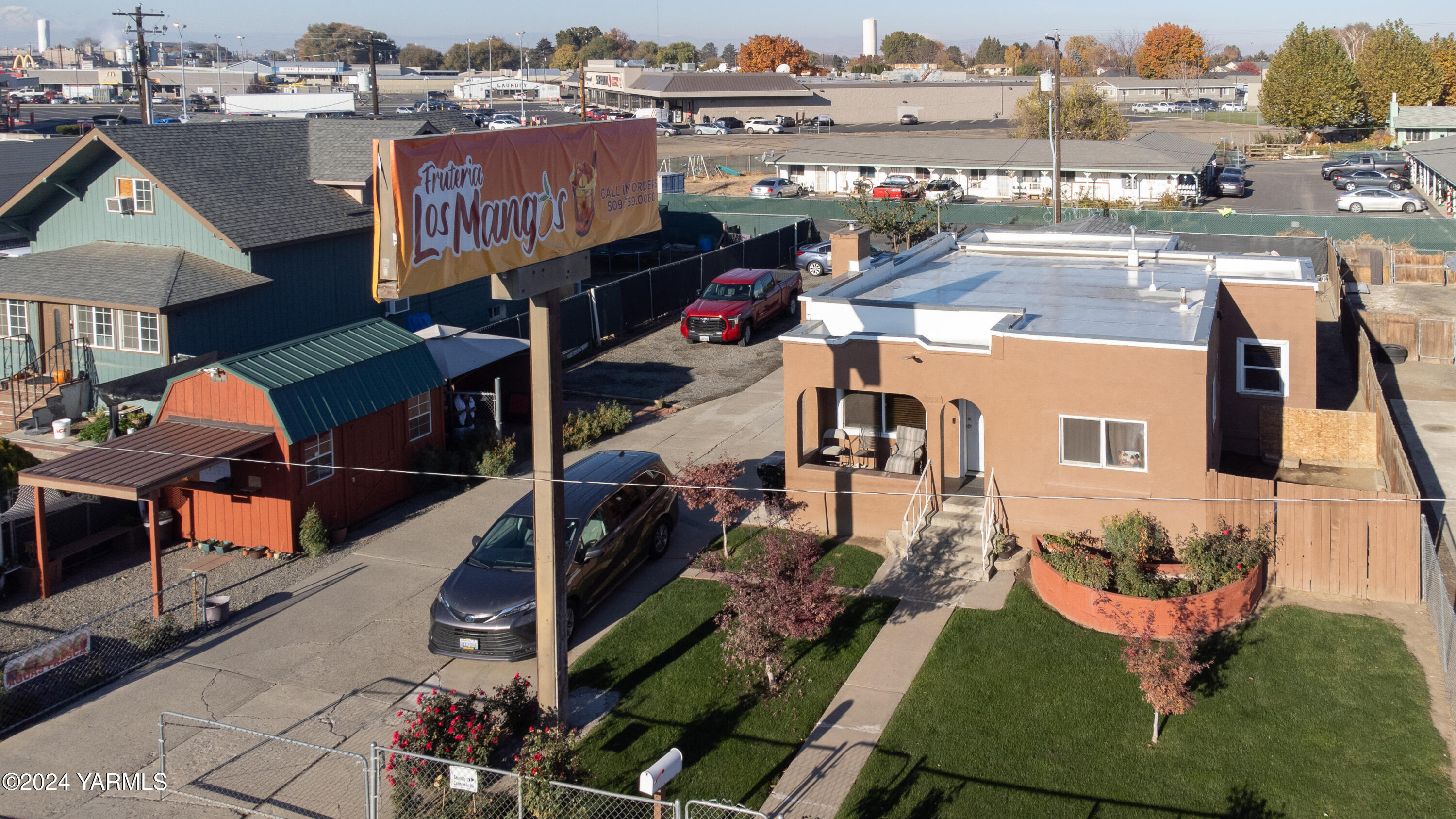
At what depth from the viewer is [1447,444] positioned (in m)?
22.1

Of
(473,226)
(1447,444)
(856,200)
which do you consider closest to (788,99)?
(856,200)

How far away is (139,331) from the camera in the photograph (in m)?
23.0

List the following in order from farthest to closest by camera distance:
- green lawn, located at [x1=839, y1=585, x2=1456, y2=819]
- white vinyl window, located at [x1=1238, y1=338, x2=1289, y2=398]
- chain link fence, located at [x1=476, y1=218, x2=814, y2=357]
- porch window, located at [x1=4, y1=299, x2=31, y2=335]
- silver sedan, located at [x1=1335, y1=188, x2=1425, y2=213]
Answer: silver sedan, located at [x1=1335, y1=188, x2=1425, y2=213] < chain link fence, located at [x1=476, y1=218, x2=814, y2=357] < porch window, located at [x1=4, y1=299, x2=31, y2=335] < white vinyl window, located at [x1=1238, y1=338, x2=1289, y2=398] < green lawn, located at [x1=839, y1=585, x2=1456, y2=819]

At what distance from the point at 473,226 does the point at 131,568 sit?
10179 millimetres

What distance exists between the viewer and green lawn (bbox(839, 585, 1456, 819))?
10.5m

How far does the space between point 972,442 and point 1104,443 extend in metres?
2.53

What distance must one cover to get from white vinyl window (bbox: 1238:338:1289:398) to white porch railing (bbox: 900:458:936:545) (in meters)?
7.45

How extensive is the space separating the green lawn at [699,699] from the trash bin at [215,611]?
5.18 m

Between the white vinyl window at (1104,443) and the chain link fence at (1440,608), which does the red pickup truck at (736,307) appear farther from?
the chain link fence at (1440,608)

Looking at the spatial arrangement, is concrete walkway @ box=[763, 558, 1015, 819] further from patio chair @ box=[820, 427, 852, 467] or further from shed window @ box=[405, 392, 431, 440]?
shed window @ box=[405, 392, 431, 440]

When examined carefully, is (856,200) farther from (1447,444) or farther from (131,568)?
(131,568)

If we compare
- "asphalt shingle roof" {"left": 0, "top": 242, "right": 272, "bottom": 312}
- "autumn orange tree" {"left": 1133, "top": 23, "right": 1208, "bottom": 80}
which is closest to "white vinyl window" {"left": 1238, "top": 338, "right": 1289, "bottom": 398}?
"asphalt shingle roof" {"left": 0, "top": 242, "right": 272, "bottom": 312}

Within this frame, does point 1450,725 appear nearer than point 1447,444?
Yes

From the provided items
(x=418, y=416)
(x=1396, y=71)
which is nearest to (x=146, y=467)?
(x=418, y=416)
